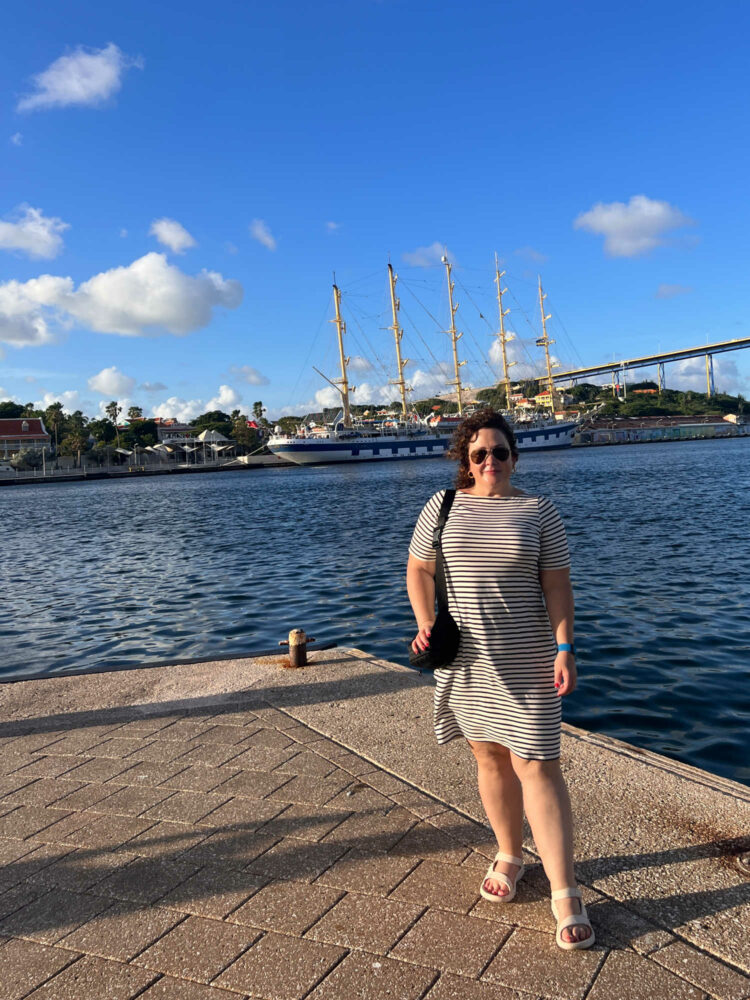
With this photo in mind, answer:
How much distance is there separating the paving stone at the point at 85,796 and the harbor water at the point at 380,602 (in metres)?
2.46

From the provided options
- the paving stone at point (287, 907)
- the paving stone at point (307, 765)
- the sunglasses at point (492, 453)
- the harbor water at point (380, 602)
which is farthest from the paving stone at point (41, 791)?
the sunglasses at point (492, 453)

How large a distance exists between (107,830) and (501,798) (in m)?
1.70

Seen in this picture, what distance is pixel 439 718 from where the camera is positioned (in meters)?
2.58

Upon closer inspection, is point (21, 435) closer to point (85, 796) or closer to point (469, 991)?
point (85, 796)

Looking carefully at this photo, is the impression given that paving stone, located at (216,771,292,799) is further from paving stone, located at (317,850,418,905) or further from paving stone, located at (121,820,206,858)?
paving stone, located at (317,850,418,905)

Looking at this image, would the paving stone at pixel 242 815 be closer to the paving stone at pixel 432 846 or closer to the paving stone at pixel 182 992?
the paving stone at pixel 432 846

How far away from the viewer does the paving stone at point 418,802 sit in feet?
9.97

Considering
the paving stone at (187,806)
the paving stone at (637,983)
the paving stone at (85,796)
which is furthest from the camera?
the paving stone at (85,796)

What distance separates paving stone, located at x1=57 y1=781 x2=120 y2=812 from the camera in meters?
3.30

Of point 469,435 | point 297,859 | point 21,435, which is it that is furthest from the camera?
point 21,435

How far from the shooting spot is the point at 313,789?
329cm

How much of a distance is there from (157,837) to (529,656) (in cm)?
177

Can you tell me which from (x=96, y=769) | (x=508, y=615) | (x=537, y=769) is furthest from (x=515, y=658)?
(x=96, y=769)

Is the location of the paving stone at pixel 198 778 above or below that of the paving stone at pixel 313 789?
above
